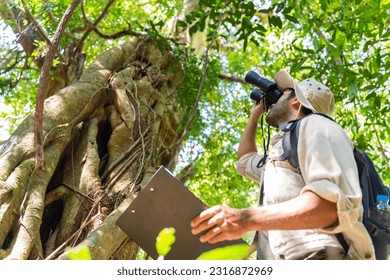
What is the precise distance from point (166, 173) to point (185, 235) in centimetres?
23

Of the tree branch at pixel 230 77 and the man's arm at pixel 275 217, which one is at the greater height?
the man's arm at pixel 275 217

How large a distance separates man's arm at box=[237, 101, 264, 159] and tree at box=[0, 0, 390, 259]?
0.38 m

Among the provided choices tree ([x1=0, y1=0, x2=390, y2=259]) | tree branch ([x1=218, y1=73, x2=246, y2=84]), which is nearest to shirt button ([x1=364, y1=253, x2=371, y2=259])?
tree ([x1=0, y1=0, x2=390, y2=259])

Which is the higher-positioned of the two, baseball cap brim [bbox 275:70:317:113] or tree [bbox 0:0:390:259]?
baseball cap brim [bbox 275:70:317:113]

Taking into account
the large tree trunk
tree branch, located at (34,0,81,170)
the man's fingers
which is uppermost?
tree branch, located at (34,0,81,170)

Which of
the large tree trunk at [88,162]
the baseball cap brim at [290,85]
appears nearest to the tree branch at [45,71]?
the large tree trunk at [88,162]


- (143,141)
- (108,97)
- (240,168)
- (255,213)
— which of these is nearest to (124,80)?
(108,97)

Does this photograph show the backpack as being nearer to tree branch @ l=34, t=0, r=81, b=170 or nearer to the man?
the man

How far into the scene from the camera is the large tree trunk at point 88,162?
2.74 meters

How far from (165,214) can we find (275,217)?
0.38m

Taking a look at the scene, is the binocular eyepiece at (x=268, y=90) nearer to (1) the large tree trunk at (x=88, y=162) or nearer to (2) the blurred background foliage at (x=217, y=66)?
(1) the large tree trunk at (x=88, y=162)

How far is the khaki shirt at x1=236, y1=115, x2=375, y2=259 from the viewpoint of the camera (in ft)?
5.07

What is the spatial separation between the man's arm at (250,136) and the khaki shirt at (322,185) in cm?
62
